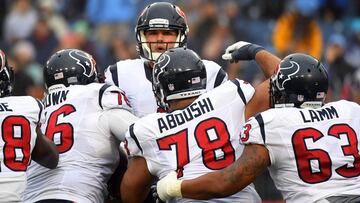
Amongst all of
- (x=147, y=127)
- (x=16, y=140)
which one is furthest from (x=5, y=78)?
(x=147, y=127)

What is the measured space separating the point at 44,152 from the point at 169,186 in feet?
2.96

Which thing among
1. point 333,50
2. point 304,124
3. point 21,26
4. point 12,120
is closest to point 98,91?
point 12,120

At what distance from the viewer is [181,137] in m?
5.88

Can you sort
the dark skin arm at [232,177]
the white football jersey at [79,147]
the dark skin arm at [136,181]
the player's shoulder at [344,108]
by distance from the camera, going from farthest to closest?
the white football jersey at [79,147] → the dark skin arm at [136,181] → the player's shoulder at [344,108] → the dark skin arm at [232,177]

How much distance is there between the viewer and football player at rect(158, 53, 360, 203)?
18.6 feet

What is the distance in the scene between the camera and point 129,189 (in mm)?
6035

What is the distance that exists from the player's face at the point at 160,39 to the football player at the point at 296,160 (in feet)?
4.89

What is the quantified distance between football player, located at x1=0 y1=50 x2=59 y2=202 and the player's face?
121 centimetres

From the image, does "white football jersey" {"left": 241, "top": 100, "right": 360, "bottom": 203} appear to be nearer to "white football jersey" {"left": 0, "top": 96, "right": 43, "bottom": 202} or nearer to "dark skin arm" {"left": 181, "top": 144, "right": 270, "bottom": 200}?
"dark skin arm" {"left": 181, "top": 144, "right": 270, "bottom": 200}

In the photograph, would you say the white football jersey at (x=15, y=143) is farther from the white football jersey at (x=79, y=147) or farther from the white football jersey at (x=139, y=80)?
the white football jersey at (x=139, y=80)

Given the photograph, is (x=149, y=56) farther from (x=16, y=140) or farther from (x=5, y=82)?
(x=16, y=140)

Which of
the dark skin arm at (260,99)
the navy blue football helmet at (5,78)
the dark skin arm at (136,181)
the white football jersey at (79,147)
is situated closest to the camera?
the dark skin arm at (136,181)

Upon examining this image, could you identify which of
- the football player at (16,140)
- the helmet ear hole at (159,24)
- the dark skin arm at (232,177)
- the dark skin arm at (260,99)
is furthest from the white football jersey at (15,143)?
the dark skin arm at (260,99)

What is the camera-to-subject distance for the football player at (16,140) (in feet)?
19.5
